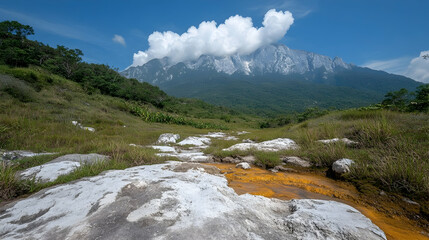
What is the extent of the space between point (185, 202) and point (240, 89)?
20241 cm

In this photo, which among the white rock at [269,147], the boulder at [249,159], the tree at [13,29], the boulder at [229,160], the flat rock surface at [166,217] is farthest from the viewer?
the tree at [13,29]

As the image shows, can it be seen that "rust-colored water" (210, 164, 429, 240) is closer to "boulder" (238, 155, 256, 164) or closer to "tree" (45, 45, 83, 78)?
"boulder" (238, 155, 256, 164)

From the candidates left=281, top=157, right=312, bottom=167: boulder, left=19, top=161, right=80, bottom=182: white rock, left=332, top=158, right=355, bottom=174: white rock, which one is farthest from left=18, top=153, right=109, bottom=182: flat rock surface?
left=332, top=158, right=355, bottom=174: white rock

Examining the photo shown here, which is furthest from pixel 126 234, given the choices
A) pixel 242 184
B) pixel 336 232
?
pixel 242 184

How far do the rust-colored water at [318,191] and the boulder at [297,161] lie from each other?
0.55m

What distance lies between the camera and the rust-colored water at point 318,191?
216 centimetres

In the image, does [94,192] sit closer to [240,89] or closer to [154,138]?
[154,138]

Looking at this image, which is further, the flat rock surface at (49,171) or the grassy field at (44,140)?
the flat rock surface at (49,171)

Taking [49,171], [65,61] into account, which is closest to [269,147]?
[49,171]

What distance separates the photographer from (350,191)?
10.7ft

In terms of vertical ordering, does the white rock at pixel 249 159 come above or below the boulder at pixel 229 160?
above

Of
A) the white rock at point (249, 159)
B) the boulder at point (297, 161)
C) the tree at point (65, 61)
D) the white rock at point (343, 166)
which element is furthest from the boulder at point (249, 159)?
the tree at point (65, 61)

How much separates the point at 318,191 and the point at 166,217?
3.10 metres

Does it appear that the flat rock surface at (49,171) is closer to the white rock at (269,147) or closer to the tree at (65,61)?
the white rock at (269,147)
